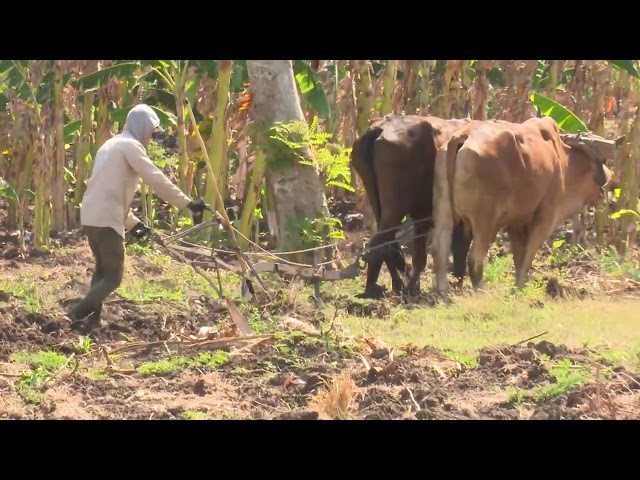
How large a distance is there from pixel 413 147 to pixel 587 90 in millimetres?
8536

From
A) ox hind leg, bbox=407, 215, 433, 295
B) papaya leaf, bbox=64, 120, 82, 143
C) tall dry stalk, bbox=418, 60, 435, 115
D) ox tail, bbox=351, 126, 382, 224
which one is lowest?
ox hind leg, bbox=407, 215, 433, 295

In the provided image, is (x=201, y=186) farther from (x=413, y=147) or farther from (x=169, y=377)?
(x=169, y=377)

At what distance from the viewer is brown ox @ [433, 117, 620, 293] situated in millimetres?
13297

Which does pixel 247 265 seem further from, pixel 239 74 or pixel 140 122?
pixel 239 74

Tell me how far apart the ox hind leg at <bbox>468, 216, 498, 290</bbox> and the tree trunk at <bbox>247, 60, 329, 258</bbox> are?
199 cm

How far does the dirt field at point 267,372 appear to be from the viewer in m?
8.05

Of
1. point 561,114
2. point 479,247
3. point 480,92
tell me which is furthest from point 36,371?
point 480,92

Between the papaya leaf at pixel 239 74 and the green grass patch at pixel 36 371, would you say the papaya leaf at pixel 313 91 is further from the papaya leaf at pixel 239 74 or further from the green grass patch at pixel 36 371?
the green grass patch at pixel 36 371

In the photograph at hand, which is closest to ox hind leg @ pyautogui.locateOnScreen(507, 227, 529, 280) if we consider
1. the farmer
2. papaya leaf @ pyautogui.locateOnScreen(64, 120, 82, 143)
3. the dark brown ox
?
the dark brown ox

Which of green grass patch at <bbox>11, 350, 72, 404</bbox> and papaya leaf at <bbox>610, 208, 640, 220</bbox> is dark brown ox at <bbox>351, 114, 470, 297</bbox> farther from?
green grass patch at <bbox>11, 350, 72, 404</bbox>

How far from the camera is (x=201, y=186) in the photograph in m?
20.6

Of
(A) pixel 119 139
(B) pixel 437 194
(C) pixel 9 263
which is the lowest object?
(C) pixel 9 263

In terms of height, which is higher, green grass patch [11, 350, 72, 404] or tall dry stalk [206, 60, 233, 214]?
tall dry stalk [206, 60, 233, 214]

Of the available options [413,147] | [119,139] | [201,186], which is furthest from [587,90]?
[119,139]
